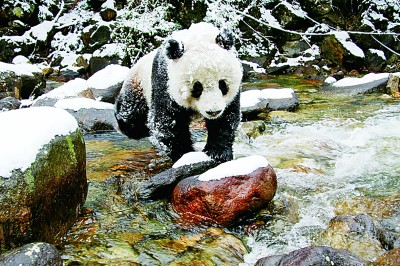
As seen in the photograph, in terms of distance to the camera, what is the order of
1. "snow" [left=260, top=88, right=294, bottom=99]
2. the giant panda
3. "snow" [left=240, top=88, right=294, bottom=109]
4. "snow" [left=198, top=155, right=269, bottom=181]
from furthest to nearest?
"snow" [left=260, top=88, right=294, bottom=99] → "snow" [left=240, top=88, right=294, bottom=109] → the giant panda → "snow" [left=198, top=155, right=269, bottom=181]

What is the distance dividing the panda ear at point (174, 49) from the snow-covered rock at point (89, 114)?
252cm

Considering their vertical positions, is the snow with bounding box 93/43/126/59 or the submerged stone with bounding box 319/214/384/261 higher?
the snow with bounding box 93/43/126/59

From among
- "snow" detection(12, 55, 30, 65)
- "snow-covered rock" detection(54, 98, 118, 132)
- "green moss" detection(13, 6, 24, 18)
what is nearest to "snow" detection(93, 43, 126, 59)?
"snow" detection(12, 55, 30, 65)

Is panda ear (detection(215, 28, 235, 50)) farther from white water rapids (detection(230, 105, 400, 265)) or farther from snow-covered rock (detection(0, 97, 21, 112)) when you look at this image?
snow-covered rock (detection(0, 97, 21, 112))

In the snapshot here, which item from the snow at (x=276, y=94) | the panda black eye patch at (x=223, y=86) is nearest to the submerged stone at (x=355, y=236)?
the panda black eye patch at (x=223, y=86)

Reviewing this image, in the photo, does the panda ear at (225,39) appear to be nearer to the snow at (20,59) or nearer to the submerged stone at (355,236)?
the submerged stone at (355,236)

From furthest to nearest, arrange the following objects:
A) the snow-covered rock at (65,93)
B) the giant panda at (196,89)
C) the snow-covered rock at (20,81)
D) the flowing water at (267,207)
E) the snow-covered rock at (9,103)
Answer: the snow-covered rock at (20,81)
the snow-covered rock at (9,103)
the snow-covered rock at (65,93)
the giant panda at (196,89)
the flowing water at (267,207)

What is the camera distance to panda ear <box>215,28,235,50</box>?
321 cm

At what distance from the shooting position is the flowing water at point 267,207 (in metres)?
2.52

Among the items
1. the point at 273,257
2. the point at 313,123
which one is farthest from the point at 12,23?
the point at 273,257

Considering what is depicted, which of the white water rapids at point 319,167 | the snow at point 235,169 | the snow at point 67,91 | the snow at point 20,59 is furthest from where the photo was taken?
the snow at point 20,59

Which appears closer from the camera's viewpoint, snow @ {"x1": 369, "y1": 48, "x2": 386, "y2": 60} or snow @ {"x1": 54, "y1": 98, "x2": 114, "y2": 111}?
snow @ {"x1": 54, "y1": 98, "x2": 114, "y2": 111}

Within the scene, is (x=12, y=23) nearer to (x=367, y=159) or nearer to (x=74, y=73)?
(x=74, y=73)

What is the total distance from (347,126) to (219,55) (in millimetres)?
3314
